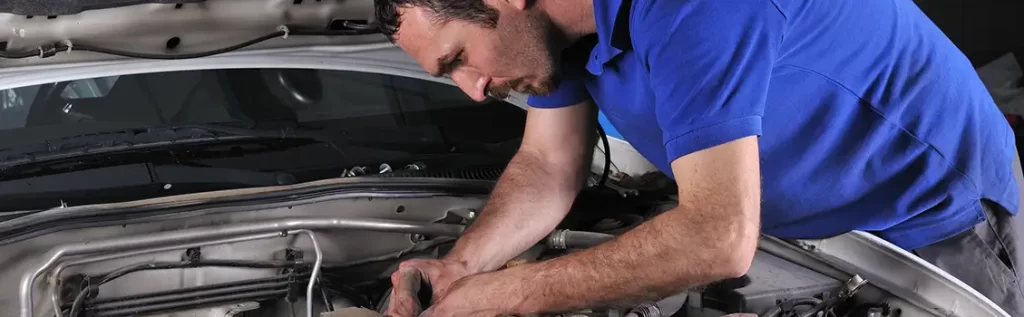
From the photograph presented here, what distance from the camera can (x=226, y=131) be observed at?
178 centimetres

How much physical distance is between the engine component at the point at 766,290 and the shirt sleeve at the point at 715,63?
1.57 ft

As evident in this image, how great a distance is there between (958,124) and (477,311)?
33.6 inches

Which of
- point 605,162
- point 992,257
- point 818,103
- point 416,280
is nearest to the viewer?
point 818,103

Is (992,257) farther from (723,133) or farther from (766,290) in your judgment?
(723,133)

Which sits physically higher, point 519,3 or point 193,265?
point 519,3

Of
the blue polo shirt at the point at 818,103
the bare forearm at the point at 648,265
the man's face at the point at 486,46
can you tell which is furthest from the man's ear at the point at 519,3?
the bare forearm at the point at 648,265

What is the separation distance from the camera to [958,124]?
4.78 feet

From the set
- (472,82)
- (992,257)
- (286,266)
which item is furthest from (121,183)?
(992,257)

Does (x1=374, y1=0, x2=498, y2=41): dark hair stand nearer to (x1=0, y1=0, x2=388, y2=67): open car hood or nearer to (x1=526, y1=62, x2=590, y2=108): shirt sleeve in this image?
(x1=526, y1=62, x2=590, y2=108): shirt sleeve

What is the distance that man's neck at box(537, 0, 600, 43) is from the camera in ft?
4.23

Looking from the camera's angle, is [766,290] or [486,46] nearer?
[486,46]

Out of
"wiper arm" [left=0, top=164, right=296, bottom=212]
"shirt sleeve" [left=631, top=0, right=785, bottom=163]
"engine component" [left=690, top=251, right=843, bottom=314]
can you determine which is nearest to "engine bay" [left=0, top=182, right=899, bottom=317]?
"engine component" [left=690, top=251, right=843, bottom=314]

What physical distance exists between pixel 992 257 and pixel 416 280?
1.02 meters

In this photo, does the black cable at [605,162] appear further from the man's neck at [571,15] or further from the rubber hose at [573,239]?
the man's neck at [571,15]
